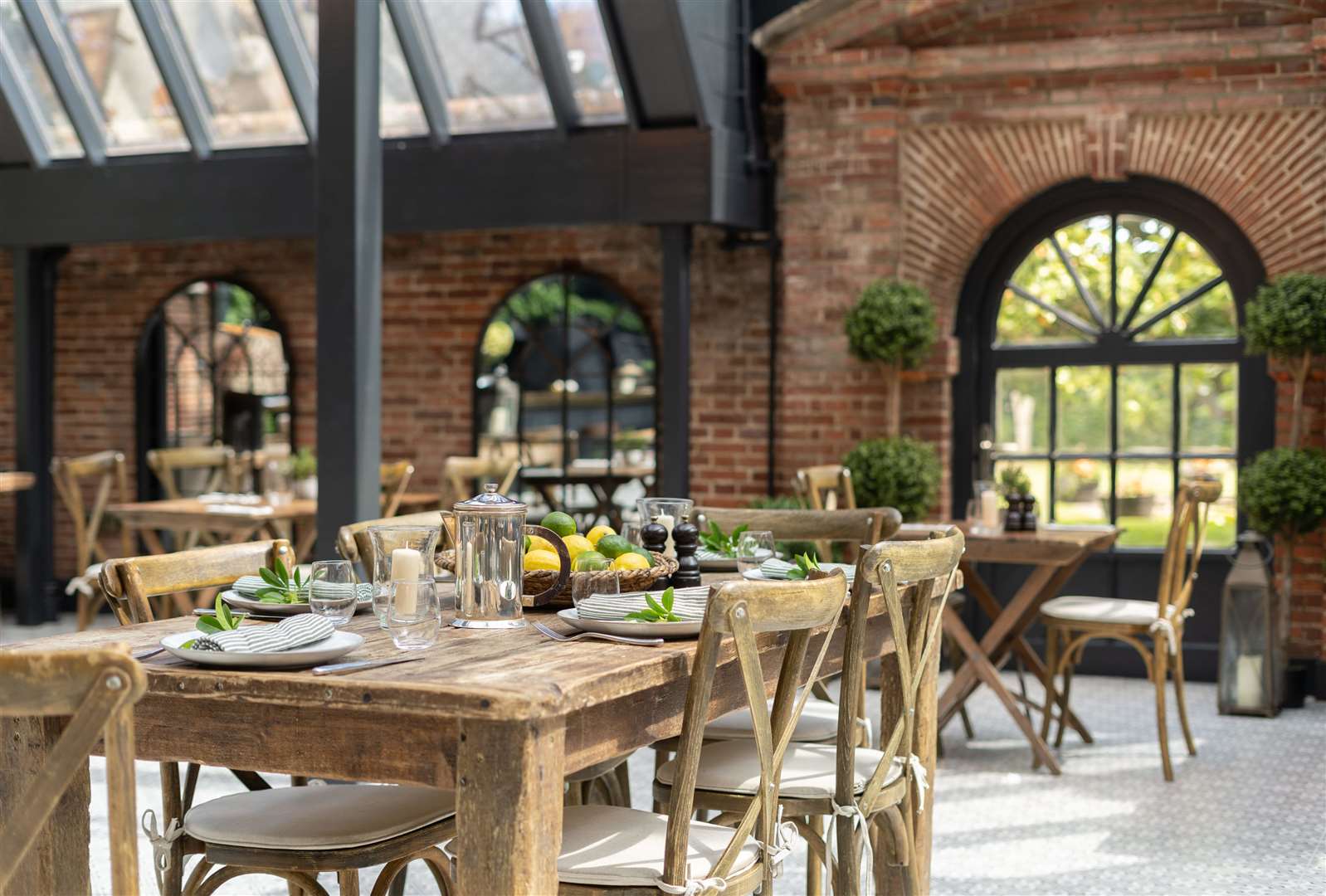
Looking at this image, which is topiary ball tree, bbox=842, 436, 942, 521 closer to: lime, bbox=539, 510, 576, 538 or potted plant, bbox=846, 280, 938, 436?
potted plant, bbox=846, 280, 938, 436

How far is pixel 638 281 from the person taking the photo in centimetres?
799

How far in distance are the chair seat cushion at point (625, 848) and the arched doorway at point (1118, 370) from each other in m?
5.03

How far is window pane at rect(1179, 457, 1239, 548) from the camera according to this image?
23.1ft

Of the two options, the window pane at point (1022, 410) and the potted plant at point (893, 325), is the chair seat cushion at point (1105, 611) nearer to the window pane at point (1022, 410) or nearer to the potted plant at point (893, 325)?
the potted plant at point (893, 325)

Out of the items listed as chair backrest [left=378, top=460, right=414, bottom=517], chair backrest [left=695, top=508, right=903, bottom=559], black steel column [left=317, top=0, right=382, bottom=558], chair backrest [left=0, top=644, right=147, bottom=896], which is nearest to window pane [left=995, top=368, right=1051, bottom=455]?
chair backrest [left=378, top=460, right=414, bottom=517]

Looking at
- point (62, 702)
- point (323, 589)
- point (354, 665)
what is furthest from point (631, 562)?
point (62, 702)

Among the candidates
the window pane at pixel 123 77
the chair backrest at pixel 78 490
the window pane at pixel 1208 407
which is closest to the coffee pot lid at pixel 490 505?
the window pane at pixel 1208 407

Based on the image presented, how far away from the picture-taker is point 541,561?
2904 mm

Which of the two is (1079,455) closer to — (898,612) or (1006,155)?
(1006,155)

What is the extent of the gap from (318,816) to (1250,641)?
4820 mm

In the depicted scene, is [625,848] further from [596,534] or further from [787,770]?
[596,534]

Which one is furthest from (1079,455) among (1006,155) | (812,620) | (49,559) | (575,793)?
(49,559)

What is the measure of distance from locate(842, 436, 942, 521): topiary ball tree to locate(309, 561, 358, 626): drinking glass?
453 cm

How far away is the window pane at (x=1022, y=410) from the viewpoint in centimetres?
736
